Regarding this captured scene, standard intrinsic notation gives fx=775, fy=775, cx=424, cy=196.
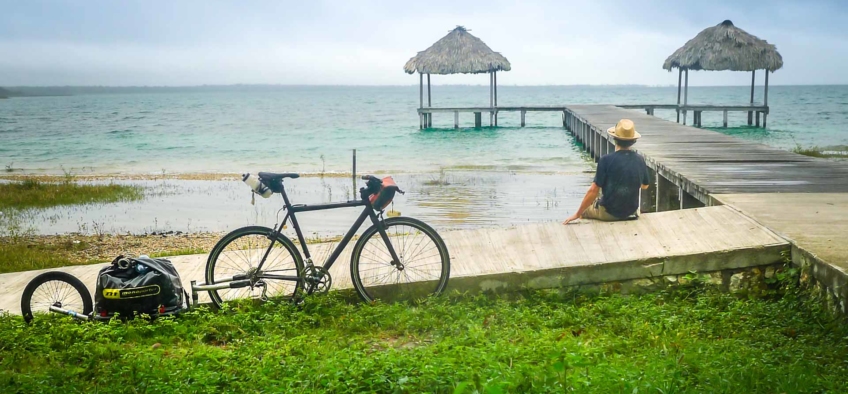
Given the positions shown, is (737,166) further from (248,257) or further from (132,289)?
(132,289)

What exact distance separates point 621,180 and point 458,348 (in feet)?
10.9

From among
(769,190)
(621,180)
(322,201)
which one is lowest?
(322,201)

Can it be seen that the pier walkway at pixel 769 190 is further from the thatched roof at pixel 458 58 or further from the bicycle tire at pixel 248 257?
the thatched roof at pixel 458 58

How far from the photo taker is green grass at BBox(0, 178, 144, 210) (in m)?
14.4

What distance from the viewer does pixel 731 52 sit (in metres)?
31.3

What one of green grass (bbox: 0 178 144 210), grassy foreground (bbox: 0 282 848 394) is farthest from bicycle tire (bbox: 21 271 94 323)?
green grass (bbox: 0 178 144 210)

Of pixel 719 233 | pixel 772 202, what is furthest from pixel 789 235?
pixel 772 202

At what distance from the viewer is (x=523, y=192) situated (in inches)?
594

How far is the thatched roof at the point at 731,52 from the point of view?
3131cm

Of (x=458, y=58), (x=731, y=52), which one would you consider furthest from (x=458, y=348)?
(x=731, y=52)

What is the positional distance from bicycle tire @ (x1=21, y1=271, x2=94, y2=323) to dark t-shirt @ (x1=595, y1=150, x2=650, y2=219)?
431cm

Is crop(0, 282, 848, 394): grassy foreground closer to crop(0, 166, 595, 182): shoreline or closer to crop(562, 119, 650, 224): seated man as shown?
crop(562, 119, 650, 224): seated man

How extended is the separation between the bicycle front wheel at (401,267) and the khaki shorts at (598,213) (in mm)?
2259

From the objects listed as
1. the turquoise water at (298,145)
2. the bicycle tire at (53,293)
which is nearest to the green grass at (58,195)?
the turquoise water at (298,145)
